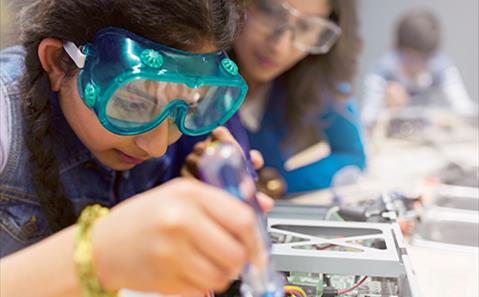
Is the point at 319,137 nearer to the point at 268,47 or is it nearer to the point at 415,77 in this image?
the point at 268,47

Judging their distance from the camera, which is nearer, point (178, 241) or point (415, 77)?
point (178, 241)

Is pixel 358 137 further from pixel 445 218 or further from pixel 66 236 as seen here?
pixel 66 236

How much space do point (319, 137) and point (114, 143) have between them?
3.57 ft

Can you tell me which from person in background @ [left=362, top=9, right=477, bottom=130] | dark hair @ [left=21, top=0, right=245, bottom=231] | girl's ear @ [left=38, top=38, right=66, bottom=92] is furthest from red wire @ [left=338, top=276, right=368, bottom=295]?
person in background @ [left=362, top=9, right=477, bottom=130]

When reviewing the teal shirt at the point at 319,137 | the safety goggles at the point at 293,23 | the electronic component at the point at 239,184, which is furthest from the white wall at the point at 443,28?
the electronic component at the point at 239,184

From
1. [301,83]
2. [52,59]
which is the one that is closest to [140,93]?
[52,59]

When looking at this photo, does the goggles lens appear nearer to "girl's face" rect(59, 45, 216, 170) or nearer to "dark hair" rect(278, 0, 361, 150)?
"girl's face" rect(59, 45, 216, 170)

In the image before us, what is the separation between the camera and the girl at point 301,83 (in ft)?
4.23

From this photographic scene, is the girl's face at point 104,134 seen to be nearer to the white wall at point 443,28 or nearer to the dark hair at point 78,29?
the dark hair at point 78,29

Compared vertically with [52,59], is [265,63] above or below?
below

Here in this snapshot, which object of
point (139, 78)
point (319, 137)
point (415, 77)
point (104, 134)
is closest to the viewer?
point (139, 78)

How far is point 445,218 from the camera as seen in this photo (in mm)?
1000

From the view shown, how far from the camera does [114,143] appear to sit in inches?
28.0

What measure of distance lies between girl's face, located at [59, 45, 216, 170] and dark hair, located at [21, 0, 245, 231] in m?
0.03
